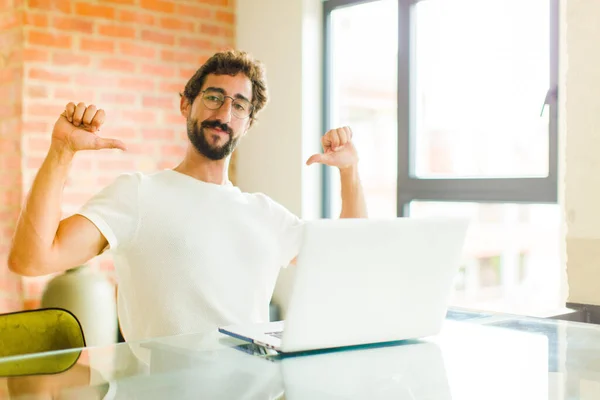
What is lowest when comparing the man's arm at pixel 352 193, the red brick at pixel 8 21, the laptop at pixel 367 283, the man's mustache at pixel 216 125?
the laptop at pixel 367 283

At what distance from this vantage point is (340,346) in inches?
52.7

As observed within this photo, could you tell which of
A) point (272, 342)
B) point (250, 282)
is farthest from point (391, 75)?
point (272, 342)

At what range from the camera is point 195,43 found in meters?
3.81

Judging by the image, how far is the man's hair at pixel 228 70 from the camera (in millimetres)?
2258

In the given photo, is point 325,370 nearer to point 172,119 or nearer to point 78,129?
point 78,129

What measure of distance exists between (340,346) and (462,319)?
53 centimetres

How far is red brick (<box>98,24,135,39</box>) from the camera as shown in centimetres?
347

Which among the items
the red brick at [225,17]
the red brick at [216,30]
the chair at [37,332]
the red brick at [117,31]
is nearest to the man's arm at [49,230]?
the chair at [37,332]

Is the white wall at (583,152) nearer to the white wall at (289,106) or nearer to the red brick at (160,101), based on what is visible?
the white wall at (289,106)

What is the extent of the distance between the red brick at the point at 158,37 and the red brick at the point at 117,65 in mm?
154

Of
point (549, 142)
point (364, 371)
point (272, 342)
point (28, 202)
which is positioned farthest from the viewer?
point (549, 142)

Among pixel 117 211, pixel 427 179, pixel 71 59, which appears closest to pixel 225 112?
pixel 117 211

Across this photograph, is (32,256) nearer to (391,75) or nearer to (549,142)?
(549,142)

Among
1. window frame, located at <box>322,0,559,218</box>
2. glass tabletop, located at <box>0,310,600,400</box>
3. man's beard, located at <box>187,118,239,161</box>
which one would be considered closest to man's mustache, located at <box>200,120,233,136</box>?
man's beard, located at <box>187,118,239,161</box>
